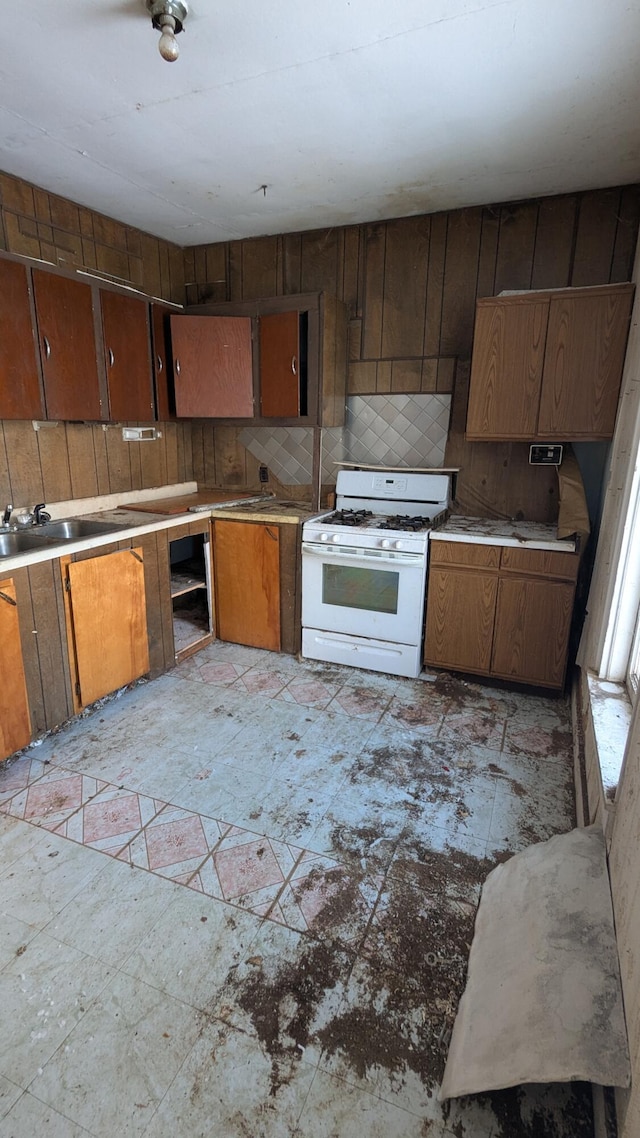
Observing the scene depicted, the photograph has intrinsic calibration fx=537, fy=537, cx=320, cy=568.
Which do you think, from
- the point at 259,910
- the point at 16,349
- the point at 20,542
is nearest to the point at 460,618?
the point at 259,910

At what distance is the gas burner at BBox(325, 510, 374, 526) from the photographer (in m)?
3.17

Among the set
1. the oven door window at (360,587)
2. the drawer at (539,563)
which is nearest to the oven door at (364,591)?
the oven door window at (360,587)

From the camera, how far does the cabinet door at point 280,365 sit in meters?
3.25

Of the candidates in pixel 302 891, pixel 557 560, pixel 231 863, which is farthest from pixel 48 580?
pixel 557 560

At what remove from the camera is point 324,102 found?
2086mm

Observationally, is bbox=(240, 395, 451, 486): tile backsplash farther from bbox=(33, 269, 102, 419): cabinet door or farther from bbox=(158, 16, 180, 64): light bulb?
bbox=(158, 16, 180, 64): light bulb

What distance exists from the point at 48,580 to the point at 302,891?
1.62 meters

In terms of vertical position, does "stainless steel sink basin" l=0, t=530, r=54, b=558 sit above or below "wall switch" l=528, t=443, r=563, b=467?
below

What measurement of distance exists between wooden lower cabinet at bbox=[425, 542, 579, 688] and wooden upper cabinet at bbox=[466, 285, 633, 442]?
0.66m

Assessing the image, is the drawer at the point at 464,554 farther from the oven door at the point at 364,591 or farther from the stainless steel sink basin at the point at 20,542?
the stainless steel sink basin at the point at 20,542

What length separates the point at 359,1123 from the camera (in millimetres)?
1143

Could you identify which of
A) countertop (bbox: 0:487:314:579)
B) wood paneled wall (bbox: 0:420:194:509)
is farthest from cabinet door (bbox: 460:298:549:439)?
wood paneled wall (bbox: 0:420:194:509)

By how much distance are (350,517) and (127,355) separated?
5.27 feet

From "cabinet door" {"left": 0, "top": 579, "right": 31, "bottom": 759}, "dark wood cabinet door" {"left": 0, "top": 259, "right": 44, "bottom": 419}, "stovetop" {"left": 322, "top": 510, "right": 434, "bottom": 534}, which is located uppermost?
"dark wood cabinet door" {"left": 0, "top": 259, "right": 44, "bottom": 419}
